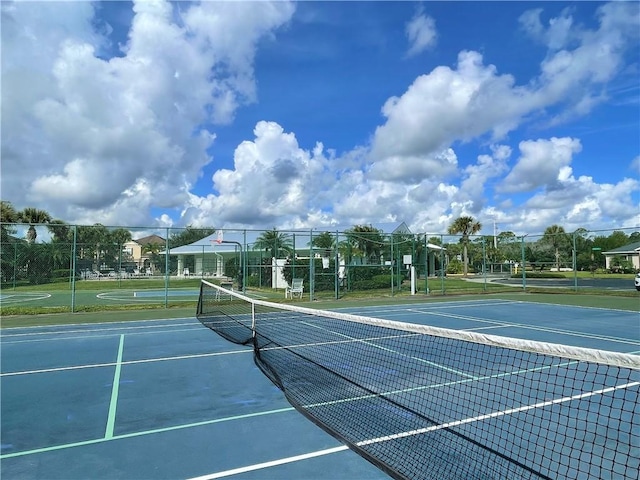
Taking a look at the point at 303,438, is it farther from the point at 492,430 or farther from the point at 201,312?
the point at 201,312

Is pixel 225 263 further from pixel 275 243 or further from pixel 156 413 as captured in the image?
pixel 156 413

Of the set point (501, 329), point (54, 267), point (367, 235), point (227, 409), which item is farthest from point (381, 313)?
point (54, 267)

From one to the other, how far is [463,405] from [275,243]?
17547 millimetres

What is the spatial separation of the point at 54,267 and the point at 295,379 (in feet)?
50.9

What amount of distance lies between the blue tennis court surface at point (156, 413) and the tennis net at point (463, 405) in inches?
15.4

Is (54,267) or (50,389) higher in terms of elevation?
(54,267)

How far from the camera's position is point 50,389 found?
20.9 ft

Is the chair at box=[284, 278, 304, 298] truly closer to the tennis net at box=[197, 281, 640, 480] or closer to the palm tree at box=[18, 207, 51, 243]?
the tennis net at box=[197, 281, 640, 480]

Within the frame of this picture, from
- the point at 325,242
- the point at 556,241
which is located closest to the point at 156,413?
the point at 325,242

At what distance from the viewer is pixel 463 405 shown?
18.0 feet

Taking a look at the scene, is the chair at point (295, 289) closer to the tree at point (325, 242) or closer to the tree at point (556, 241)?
the tree at point (325, 242)

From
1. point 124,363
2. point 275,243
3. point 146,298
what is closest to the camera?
point 124,363

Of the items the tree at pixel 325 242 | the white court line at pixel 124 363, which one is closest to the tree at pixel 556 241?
the tree at pixel 325 242

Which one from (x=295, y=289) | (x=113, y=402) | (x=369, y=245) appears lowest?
(x=113, y=402)
